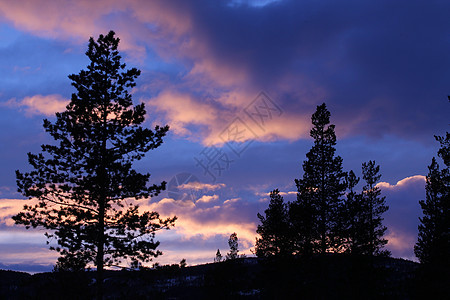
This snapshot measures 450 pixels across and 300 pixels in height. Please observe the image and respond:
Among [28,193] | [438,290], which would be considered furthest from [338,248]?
[28,193]

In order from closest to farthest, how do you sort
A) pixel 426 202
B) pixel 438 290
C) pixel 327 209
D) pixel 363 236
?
pixel 438 290 → pixel 327 209 → pixel 363 236 → pixel 426 202

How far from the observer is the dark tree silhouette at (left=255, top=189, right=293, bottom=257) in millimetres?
35531

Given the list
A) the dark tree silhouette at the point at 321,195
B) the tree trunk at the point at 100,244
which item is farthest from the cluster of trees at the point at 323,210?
the tree trunk at the point at 100,244

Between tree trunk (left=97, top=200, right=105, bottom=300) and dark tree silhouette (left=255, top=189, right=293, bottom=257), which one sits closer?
tree trunk (left=97, top=200, right=105, bottom=300)

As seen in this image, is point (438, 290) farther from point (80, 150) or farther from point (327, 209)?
point (80, 150)

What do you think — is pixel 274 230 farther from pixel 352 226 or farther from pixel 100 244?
pixel 100 244

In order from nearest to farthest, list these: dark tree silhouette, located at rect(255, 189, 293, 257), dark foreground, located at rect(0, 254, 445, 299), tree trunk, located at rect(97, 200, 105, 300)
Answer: tree trunk, located at rect(97, 200, 105, 300), dark foreground, located at rect(0, 254, 445, 299), dark tree silhouette, located at rect(255, 189, 293, 257)

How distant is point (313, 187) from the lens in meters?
30.7

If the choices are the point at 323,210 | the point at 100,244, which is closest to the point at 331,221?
the point at 323,210

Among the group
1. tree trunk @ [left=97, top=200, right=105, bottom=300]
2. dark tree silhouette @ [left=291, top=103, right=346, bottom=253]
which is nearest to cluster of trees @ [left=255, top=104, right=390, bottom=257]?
dark tree silhouette @ [left=291, top=103, right=346, bottom=253]

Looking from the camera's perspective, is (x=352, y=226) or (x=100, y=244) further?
(x=352, y=226)

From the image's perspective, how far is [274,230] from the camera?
3672 centimetres

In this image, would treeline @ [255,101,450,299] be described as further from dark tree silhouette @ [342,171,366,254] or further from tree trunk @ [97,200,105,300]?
tree trunk @ [97,200,105,300]

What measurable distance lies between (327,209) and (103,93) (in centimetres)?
1895
